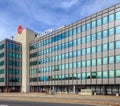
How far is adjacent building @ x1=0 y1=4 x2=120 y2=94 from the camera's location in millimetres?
62750

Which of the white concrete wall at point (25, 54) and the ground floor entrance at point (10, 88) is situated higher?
the white concrete wall at point (25, 54)

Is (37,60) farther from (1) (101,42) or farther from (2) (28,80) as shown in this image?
(1) (101,42)

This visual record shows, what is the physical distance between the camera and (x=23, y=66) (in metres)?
101

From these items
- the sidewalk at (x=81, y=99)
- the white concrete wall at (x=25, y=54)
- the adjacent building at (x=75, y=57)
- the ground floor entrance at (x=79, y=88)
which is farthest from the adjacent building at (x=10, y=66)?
the sidewalk at (x=81, y=99)

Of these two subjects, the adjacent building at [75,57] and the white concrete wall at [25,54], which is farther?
the white concrete wall at [25,54]

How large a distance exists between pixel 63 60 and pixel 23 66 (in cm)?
2710

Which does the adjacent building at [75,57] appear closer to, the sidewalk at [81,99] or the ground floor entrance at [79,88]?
the ground floor entrance at [79,88]

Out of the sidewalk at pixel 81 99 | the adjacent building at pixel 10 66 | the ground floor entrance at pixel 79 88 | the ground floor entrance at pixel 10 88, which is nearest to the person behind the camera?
the sidewalk at pixel 81 99

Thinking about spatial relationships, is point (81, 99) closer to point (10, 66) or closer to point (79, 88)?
point (79, 88)

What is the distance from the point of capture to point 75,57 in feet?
247

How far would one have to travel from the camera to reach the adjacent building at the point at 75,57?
6275 centimetres

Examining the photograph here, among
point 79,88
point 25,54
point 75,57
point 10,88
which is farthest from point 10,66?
point 79,88

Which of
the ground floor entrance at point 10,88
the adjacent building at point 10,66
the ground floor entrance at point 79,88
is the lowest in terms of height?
the ground floor entrance at point 10,88

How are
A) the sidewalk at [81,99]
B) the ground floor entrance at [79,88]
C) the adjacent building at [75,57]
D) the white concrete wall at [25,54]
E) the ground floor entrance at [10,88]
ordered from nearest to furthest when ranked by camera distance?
the sidewalk at [81,99], the adjacent building at [75,57], the ground floor entrance at [79,88], the ground floor entrance at [10,88], the white concrete wall at [25,54]
